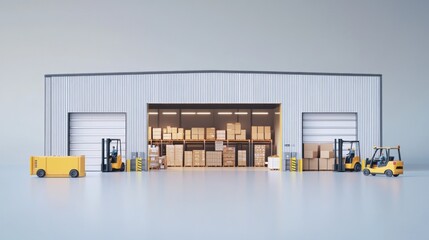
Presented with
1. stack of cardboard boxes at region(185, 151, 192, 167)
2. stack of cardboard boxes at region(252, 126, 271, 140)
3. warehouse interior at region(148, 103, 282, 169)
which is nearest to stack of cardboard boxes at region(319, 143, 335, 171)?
warehouse interior at region(148, 103, 282, 169)

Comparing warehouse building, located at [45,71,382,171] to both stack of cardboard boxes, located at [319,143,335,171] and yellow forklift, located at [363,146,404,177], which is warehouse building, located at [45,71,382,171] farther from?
yellow forklift, located at [363,146,404,177]

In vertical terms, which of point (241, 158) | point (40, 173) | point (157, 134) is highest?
point (157, 134)

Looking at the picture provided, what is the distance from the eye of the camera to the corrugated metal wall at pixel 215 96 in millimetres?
23703

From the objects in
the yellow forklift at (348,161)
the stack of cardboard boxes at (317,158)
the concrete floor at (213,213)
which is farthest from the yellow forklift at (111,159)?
the yellow forklift at (348,161)

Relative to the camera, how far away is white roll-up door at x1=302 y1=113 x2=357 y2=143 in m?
24.0

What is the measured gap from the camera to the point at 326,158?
23828 mm

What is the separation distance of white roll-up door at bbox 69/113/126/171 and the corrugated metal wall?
455mm

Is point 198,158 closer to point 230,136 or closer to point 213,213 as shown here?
point 230,136

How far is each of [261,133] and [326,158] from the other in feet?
16.2

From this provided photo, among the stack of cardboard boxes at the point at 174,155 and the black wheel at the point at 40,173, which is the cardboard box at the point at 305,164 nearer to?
the stack of cardboard boxes at the point at 174,155

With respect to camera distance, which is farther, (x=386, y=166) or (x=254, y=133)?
(x=254, y=133)

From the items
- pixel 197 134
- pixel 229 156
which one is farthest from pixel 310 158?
pixel 197 134
